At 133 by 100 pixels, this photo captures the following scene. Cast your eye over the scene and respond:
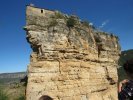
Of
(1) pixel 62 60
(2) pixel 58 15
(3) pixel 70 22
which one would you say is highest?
(2) pixel 58 15

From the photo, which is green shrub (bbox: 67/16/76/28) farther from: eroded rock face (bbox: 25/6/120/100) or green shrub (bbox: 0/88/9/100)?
green shrub (bbox: 0/88/9/100)

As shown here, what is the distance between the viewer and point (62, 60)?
17672mm

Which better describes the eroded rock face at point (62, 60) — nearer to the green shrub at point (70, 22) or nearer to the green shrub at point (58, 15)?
the green shrub at point (58, 15)

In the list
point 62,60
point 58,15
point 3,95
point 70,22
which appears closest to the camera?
point 62,60

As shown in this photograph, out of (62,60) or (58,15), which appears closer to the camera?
(62,60)

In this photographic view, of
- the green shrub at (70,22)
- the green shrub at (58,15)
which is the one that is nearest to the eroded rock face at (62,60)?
the green shrub at (58,15)

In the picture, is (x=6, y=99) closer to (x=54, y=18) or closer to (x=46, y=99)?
(x=46, y=99)

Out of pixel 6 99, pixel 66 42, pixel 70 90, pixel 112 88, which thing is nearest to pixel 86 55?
pixel 66 42

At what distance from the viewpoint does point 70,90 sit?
57.3 feet

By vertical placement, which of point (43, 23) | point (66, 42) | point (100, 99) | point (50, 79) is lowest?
point (100, 99)

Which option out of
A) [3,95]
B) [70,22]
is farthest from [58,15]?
[3,95]

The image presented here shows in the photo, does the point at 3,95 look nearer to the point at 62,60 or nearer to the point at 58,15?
the point at 62,60

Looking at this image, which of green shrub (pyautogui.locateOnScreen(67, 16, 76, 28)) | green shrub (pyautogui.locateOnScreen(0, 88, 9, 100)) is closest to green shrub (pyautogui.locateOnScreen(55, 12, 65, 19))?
green shrub (pyautogui.locateOnScreen(67, 16, 76, 28))

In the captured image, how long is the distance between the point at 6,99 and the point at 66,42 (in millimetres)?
7377
